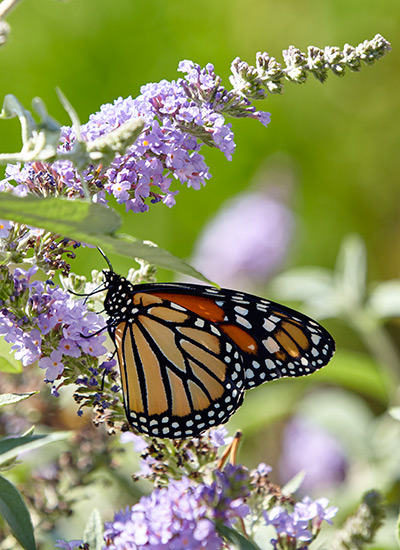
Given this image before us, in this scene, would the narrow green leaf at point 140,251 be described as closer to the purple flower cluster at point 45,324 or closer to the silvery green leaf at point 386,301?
the purple flower cluster at point 45,324

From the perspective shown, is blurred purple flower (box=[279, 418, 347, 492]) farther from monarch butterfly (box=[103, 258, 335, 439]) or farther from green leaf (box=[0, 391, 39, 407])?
green leaf (box=[0, 391, 39, 407])

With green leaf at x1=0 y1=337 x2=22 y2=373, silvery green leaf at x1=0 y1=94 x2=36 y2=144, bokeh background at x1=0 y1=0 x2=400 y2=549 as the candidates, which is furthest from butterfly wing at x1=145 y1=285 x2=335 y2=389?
bokeh background at x1=0 y1=0 x2=400 y2=549

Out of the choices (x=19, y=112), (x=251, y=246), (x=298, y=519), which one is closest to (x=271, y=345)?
(x=298, y=519)

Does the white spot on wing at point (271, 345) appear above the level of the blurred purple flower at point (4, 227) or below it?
below

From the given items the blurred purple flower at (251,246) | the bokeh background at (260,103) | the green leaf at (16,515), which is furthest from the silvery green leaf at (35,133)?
the bokeh background at (260,103)

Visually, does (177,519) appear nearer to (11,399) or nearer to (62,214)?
(11,399)

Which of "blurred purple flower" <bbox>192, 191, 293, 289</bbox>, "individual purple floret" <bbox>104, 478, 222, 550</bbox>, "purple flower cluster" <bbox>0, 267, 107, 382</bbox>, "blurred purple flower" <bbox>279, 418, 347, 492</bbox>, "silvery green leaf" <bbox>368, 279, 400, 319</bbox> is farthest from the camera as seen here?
"blurred purple flower" <bbox>192, 191, 293, 289</bbox>
